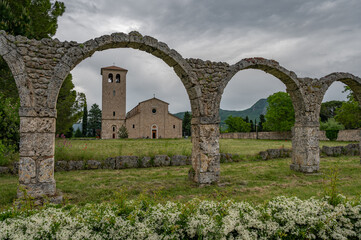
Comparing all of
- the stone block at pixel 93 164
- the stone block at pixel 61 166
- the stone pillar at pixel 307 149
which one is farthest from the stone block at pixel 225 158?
the stone block at pixel 61 166

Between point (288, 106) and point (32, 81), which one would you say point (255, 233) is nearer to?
point (32, 81)

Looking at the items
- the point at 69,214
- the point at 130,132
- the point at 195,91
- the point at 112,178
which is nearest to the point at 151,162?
the point at 112,178

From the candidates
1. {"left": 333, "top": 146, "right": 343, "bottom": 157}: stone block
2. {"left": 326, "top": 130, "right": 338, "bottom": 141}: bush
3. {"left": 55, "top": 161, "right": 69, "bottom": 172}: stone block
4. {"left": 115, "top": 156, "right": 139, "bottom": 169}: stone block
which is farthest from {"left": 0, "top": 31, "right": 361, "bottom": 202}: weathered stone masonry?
{"left": 326, "top": 130, "right": 338, "bottom": 141}: bush

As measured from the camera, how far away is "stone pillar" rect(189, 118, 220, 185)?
6746mm

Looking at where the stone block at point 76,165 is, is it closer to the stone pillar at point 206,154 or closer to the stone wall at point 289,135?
the stone pillar at point 206,154

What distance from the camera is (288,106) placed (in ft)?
115

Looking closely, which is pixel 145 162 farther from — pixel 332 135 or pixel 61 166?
pixel 332 135

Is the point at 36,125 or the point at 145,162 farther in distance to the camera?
the point at 145,162

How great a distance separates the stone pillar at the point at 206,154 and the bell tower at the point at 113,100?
35701mm

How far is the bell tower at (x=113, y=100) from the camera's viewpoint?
4012cm

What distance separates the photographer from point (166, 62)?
23.0 ft

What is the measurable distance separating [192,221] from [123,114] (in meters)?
40.2

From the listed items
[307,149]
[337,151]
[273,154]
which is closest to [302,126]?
[307,149]

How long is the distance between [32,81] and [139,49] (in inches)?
116
